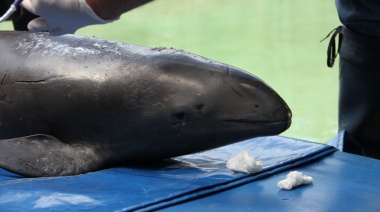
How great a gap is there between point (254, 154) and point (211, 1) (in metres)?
8.44

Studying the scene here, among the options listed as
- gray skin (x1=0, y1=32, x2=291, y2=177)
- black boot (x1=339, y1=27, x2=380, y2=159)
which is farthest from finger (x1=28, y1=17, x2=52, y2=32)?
black boot (x1=339, y1=27, x2=380, y2=159)

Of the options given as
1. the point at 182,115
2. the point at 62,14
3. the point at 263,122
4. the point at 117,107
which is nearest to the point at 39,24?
the point at 62,14

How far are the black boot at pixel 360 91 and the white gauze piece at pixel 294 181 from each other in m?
1.00

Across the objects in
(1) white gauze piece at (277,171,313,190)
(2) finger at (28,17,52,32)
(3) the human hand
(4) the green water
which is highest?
(3) the human hand

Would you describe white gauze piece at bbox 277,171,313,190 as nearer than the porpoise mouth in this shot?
Yes

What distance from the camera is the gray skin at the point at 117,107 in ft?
10.2

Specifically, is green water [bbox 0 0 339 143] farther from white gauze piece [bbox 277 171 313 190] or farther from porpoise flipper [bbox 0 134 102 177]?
porpoise flipper [bbox 0 134 102 177]

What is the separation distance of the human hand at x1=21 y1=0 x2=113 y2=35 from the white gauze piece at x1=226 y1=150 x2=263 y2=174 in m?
0.87

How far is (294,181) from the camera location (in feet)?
9.73

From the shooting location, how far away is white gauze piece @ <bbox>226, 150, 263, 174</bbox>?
123 inches

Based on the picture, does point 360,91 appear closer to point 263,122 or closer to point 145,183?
point 263,122

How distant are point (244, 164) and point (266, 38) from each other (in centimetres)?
605

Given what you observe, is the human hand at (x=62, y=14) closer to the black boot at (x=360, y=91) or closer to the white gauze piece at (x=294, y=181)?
the white gauze piece at (x=294, y=181)

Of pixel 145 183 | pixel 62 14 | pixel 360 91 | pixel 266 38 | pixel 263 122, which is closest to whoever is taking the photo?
pixel 62 14
